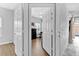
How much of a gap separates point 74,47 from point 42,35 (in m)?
0.56

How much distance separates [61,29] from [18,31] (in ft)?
2.28

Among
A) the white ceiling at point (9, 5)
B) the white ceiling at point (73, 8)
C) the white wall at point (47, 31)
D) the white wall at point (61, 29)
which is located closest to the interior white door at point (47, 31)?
the white wall at point (47, 31)

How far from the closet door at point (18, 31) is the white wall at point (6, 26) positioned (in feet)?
0.22

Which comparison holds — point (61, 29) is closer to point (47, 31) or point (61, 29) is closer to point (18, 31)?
point (47, 31)

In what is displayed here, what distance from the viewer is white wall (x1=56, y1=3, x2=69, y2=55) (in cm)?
168

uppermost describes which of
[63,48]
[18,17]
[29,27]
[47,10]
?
[47,10]

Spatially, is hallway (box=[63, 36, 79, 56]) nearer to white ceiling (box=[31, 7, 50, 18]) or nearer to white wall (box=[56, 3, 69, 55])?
white wall (box=[56, 3, 69, 55])

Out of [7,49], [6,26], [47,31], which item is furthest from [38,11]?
[7,49]

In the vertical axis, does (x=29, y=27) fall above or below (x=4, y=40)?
above

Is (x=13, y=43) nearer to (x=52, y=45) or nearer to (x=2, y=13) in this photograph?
(x=2, y=13)

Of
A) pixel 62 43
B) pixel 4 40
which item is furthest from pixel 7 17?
pixel 62 43

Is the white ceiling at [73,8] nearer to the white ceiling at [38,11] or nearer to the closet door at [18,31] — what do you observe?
the white ceiling at [38,11]

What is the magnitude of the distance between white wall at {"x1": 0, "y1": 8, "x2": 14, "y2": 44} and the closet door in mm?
68

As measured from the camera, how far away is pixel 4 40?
5.63 ft
